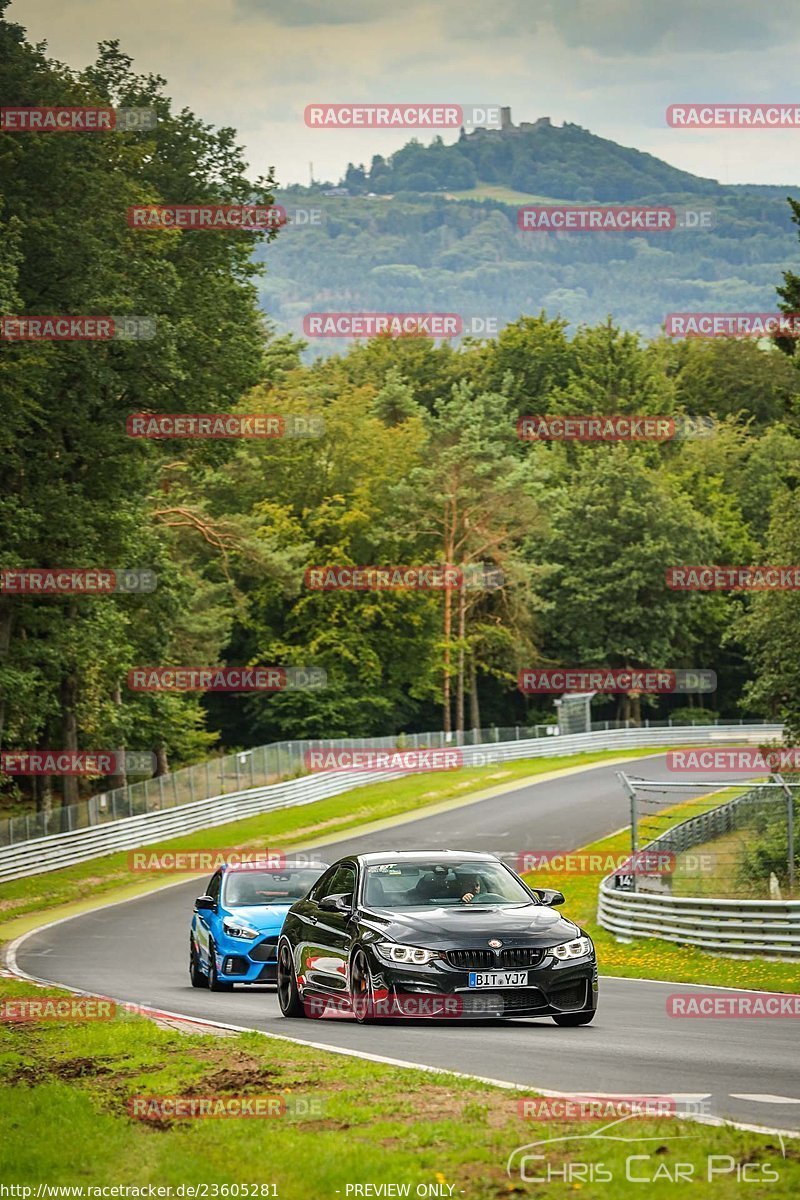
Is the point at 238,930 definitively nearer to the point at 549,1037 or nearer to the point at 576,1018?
the point at 576,1018

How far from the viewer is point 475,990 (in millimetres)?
13391

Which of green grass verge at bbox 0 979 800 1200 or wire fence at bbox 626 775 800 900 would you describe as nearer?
green grass verge at bbox 0 979 800 1200

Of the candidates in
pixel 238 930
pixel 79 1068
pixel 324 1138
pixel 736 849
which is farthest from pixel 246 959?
pixel 324 1138

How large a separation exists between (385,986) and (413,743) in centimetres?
5890

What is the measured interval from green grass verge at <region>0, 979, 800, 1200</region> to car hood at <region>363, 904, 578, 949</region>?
229cm

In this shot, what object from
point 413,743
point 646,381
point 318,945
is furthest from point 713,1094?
point 646,381

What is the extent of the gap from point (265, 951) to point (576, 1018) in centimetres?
637

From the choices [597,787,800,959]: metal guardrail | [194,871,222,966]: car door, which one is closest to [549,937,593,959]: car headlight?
[194,871,222,966]: car door

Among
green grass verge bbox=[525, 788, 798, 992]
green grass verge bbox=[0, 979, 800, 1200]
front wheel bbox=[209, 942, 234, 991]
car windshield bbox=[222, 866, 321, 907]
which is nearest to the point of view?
green grass verge bbox=[0, 979, 800, 1200]

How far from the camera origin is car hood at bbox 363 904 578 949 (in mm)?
13383

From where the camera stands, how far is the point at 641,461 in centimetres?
9550

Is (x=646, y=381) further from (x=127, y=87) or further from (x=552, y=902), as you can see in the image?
(x=552, y=902)

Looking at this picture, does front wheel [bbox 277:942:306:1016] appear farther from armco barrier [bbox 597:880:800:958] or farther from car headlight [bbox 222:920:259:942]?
armco barrier [bbox 597:880:800:958]

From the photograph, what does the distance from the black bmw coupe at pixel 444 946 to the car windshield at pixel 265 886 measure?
528 cm
